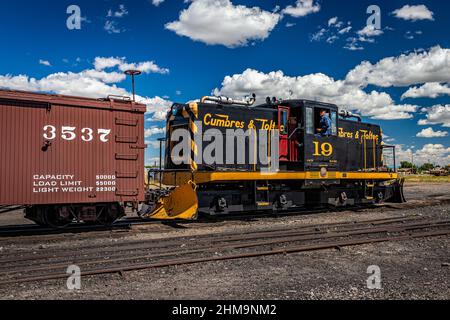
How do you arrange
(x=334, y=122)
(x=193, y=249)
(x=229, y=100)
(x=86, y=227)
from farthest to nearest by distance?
(x=334, y=122), (x=229, y=100), (x=86, y=227), (x=193, y=249)

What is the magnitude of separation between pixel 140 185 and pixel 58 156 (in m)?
2.29

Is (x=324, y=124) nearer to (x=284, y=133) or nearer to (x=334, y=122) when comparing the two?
(x=334, y=122)

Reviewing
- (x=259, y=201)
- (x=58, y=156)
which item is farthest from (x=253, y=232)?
(x=58, y=156)

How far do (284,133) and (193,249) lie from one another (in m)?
6.95

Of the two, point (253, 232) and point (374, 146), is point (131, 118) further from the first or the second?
point (374, 146)

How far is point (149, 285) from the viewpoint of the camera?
599 cm

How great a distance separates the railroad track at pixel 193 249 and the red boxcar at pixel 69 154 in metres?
2.22

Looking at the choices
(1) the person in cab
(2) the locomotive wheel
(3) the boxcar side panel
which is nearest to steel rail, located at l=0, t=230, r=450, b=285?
(3) the boxcar side panel

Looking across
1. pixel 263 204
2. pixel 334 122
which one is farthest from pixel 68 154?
pixel 334 122

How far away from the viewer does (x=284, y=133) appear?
14.0 m

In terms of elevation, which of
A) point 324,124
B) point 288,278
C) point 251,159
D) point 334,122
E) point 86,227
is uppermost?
point 334,122

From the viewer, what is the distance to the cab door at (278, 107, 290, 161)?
45.7 feet

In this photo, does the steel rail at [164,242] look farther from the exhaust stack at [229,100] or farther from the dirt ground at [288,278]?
the exhaust stack at [229,100]

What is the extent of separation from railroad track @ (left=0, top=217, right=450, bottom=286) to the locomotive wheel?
7.86 feet
